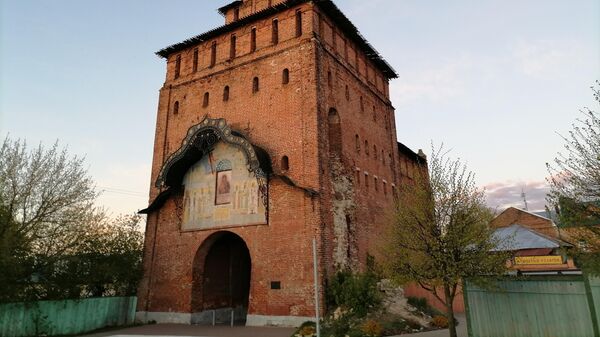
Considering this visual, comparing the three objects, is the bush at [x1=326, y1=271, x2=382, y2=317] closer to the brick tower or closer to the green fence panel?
the brick tower

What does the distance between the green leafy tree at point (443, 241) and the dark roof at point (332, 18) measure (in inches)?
492

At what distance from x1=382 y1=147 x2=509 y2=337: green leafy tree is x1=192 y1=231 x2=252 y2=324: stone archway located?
377 inches

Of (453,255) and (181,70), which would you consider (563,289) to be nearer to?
(453,255)

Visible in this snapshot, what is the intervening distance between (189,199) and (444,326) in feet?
44.2

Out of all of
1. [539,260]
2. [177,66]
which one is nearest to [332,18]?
[177,66]

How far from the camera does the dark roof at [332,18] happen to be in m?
21.2

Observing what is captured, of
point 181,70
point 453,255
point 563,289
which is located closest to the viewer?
point 563,289

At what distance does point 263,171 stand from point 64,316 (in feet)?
34.9

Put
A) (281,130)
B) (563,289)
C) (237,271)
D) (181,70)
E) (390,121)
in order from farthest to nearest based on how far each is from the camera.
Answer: (390,121) < (181,70) < (237,271) < (281,130) < (563,289)

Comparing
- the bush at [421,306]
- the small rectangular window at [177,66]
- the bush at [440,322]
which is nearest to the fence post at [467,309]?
the bush at [440,322]

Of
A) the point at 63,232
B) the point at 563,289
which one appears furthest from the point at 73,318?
the point at 563,289

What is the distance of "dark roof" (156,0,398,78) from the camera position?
69.4ft

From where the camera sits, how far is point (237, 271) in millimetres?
21734

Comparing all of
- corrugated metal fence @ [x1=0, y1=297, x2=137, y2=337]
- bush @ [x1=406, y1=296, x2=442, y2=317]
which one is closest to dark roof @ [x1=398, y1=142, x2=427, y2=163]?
bush @ [x1=406, y1=296, x2=442, y2=317]
